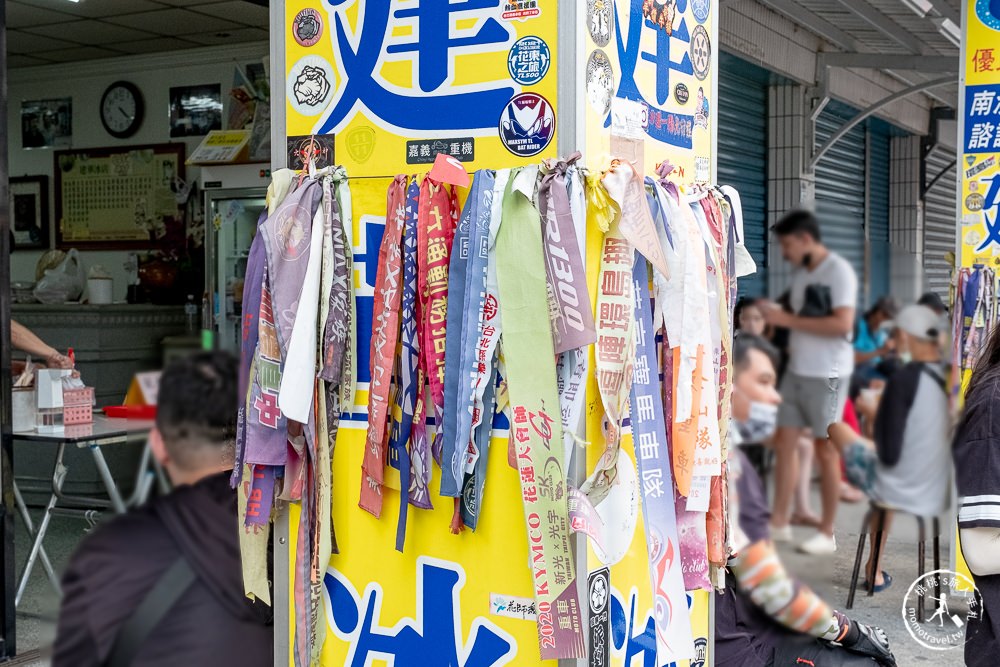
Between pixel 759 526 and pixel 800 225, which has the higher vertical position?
pixel 800 225

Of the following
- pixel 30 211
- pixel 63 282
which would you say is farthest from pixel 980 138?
pixel 30 211

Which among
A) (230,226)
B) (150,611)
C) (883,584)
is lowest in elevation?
(883,584)

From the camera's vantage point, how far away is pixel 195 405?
3.51ft

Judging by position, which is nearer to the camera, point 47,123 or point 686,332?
point 686,332

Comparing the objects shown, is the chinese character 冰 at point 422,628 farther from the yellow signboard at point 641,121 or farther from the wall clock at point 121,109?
the wall clock at point 121,109

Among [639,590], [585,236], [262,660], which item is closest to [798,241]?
[262,660]

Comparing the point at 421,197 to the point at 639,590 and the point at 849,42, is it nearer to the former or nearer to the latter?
the point at 639,590

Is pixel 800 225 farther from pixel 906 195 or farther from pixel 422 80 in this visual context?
pixel 906 195

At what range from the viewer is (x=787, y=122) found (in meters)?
9.93

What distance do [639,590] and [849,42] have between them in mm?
9264

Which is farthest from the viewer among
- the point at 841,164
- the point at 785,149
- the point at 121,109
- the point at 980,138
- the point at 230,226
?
the point at 841,164

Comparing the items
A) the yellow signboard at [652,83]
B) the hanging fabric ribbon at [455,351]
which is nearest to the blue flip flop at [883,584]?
the yellow signboard at [652,83]

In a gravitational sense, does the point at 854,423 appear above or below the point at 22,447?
above

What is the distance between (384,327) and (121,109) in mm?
6827
